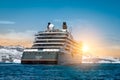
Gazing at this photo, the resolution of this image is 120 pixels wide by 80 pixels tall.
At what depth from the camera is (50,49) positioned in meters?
146

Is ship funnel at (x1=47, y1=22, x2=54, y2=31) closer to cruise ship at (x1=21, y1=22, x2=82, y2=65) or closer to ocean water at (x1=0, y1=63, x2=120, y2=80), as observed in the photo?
cruise ship at (x1=21, y1=22, x2=82, y2=65)

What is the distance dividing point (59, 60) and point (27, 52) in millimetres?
14378

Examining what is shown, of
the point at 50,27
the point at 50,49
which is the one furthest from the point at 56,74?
the point at 50,27

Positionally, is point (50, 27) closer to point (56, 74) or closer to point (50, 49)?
point (50, 49)

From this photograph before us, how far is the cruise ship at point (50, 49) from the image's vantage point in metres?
144

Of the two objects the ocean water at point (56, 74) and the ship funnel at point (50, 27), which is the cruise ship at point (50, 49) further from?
the ocean water at point (56, 74)

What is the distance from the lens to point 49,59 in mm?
143125

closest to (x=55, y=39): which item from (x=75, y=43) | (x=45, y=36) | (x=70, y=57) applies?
(x=45, y=36)

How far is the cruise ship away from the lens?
144 m

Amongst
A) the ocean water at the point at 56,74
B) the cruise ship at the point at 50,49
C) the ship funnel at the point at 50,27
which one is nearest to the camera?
the ocean water at the point at 56,74

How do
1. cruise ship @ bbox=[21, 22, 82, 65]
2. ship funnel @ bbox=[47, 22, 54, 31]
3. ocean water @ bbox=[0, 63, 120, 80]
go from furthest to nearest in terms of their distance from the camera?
1. ship funnel @ bbox=[47, 22, 54, 31]
2. cruise ship @ bbox=[21, 22, 82, 65]
3. ocean water @ bbox=[0, 63, 120, 80]

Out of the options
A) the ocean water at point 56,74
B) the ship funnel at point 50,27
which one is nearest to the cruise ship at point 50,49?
the ship funnel at point 50,27

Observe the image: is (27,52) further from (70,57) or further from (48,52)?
(70,57)

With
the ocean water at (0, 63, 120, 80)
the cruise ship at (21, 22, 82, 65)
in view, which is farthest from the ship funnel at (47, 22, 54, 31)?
the ocean water at (0, 63, 120, 80)
